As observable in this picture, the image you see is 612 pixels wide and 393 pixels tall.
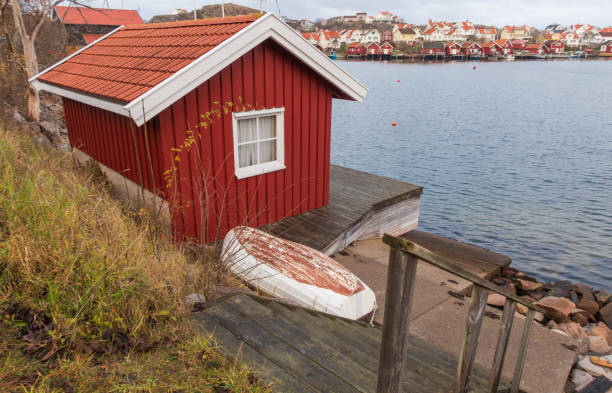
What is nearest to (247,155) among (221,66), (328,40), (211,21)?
(221,66)

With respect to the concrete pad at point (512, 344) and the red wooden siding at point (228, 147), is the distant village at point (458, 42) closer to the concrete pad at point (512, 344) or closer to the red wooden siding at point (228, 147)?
the red wooden siding at point (228, 147)

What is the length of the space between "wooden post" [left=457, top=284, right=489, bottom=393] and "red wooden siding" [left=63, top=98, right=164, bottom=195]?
5.11 meters

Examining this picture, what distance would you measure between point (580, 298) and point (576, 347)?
5.33 metres

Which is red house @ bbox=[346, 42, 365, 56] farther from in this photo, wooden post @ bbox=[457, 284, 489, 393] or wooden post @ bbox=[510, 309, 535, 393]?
wooden post @ bbox=[457, 284, 489, 393]

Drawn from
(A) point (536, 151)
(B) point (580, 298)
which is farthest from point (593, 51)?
(B) point (580, 298)

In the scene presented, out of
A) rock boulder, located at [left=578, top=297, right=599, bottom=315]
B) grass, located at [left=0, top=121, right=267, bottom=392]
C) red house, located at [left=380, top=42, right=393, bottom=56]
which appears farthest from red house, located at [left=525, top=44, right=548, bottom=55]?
grass, located at [left=0, top=121, right=267, bottom=392]

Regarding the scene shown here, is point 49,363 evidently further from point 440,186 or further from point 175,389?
point 440,186

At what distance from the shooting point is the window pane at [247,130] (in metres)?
7.08

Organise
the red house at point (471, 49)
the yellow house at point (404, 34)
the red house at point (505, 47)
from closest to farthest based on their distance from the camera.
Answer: the red house at point (471, 49) < the red house at point (505, 47) < the yellow house at point (404, 34)

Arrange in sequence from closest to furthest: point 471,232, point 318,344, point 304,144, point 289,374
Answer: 1. point 289,374
2. point 318,344
3. point 304,144
4. point 471,232

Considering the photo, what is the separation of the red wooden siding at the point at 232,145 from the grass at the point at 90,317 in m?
2.14

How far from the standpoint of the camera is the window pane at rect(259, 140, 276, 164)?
7.53 meters

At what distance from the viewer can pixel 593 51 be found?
448 feet

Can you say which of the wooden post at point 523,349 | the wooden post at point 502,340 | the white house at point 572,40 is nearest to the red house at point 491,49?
the white house at point 572,40
